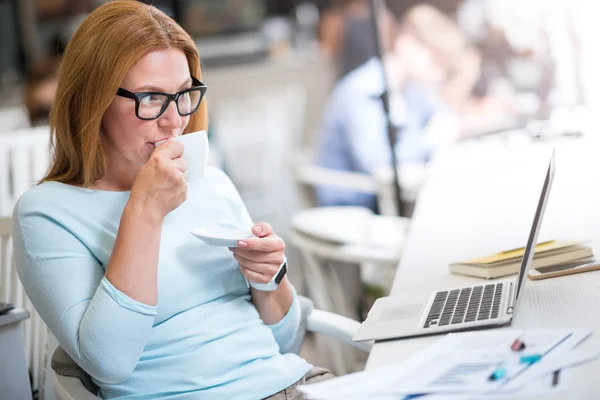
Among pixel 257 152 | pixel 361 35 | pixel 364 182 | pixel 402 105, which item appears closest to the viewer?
pixel 364 182

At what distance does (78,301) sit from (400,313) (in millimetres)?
493

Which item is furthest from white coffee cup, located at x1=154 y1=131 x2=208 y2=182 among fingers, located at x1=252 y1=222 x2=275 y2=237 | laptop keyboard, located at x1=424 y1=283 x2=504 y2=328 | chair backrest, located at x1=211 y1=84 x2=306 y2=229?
chair backrest, located at x1=211 y1=84 x2=306 y2=229

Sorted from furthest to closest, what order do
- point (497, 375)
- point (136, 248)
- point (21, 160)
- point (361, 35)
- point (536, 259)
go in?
point (361, 35) < point (21, 160) < point (536, 259) < point (136, 248) < point (497, 375)

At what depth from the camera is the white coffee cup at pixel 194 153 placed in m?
1.40

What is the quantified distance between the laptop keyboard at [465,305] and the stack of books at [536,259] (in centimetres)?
8

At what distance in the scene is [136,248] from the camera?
1294mm

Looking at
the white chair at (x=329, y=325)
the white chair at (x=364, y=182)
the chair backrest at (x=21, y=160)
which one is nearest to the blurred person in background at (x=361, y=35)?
the white chair at (x=364, y=182)

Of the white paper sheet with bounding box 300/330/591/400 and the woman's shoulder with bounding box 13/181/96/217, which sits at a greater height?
the woman's shoulder with bounding box 13/181/96/217

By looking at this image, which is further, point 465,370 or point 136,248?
point 136,248

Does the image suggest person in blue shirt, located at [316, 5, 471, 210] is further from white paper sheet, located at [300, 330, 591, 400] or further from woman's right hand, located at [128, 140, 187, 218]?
white paper sheet, located at [300, 330, 591, 400]

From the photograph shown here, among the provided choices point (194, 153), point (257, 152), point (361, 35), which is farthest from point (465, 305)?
point (257, 152)

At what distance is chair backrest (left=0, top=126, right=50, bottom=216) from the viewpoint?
234cm

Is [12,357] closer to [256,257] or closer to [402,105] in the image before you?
[256,257]

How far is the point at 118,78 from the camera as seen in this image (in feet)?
4.47
